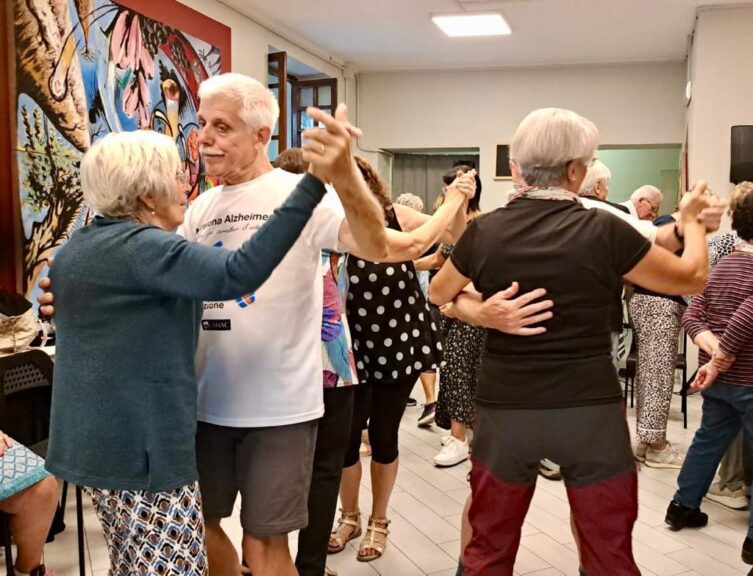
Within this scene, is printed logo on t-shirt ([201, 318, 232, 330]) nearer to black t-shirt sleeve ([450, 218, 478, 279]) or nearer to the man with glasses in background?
black t-shirt sleeve ([450, 218, 478, 279])

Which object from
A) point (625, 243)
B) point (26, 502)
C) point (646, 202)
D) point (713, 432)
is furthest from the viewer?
point (646, 202)

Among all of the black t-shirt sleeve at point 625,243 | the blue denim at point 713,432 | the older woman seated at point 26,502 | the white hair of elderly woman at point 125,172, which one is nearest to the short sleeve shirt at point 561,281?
the black t-shirt sleeve at point 625,243

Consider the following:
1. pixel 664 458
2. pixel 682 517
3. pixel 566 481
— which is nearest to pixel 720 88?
pixel 664 458

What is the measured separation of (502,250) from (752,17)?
18.1 feet

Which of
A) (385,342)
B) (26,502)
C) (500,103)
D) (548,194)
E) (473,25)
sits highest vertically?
(473,25)

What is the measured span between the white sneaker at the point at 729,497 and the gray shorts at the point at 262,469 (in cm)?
256

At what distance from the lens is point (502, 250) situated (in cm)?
168

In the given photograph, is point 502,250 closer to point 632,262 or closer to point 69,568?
point 632,262

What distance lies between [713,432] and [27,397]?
2.87m

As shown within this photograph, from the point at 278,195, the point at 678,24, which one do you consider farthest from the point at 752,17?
the point at 278,195

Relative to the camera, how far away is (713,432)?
119 inches

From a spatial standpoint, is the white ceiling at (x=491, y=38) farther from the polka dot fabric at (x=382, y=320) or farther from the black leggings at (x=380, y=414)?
the black leggings at (x=380, y=414)

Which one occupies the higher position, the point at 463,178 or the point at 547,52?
the point at 547,52

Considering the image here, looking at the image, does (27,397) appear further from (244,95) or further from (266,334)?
(244,95)
